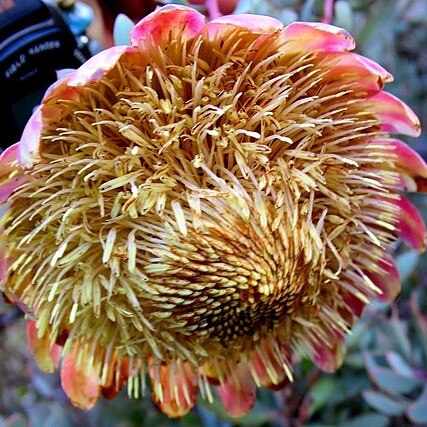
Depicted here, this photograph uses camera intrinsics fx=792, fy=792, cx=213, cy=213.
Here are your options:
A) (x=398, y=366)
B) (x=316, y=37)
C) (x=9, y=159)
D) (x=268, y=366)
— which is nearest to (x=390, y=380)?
(x=398, y=366)

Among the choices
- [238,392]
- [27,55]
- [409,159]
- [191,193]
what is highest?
[27,55]

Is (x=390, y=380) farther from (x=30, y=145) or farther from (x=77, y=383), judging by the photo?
(x=30, y=145)

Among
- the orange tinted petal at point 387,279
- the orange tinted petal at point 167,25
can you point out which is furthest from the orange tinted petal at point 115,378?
the orange tinted petal at point 167,25

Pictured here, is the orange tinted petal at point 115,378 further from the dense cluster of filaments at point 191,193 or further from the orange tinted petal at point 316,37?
the orange tinted petal at point 316,37

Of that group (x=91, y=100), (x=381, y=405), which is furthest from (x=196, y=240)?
(x=381, y=405)

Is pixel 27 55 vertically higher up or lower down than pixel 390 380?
higher up

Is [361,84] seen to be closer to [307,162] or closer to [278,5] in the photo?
[307,162]

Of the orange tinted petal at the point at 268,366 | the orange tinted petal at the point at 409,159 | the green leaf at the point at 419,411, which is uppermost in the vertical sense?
the orange tinted petal at the point at 409,159
